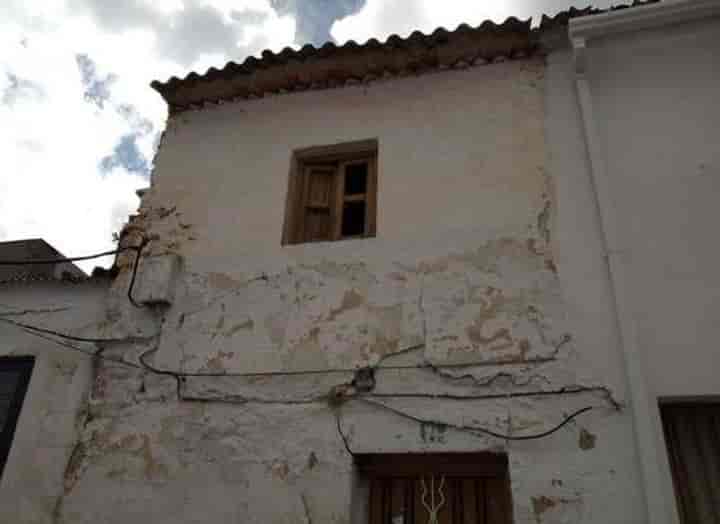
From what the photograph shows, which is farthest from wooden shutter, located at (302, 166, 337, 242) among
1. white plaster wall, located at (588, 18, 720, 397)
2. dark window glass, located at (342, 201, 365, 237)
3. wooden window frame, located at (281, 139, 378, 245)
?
white plaster wall, located at (588, 18, 720, 397)

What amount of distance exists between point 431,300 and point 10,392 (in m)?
3.82

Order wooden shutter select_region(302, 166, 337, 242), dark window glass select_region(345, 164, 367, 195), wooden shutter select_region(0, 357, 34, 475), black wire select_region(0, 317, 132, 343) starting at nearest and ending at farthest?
A: wooden shutter select_region(0, 357, 34, 475)
black wire select_region(0, 317, 132, 343)
wooden shutter select_region(302, 166, 337, 242)
dark window glass select_region(345, 164, 367, 195)

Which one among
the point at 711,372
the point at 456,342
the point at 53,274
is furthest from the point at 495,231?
the point at 53,274

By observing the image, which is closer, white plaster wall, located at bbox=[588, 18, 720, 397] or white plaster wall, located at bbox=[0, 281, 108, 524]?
white plaster wall, located at bbox=[588, 18, 720, 397]

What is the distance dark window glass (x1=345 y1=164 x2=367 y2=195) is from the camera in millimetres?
5133

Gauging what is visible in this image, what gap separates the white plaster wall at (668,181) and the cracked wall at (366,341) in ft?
1.64

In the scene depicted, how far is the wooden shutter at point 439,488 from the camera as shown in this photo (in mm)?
3615

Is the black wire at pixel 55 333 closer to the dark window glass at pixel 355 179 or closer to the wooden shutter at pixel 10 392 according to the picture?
the wooden shutter at pixel 10 392

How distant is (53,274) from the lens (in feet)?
21.0

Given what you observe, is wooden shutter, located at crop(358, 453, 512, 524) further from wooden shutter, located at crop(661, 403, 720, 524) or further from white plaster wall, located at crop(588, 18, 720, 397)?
white plaster wall, located at crop(588, 18, 720, 397)

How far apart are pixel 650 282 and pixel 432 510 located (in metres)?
2.24

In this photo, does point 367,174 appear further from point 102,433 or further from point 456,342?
point 102,433

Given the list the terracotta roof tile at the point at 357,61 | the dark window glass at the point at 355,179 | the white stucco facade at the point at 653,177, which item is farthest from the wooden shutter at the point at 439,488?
the terracotta roof tile at the point at 357,61

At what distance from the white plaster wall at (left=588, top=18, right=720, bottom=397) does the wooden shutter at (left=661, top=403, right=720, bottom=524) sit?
10.1 inches
